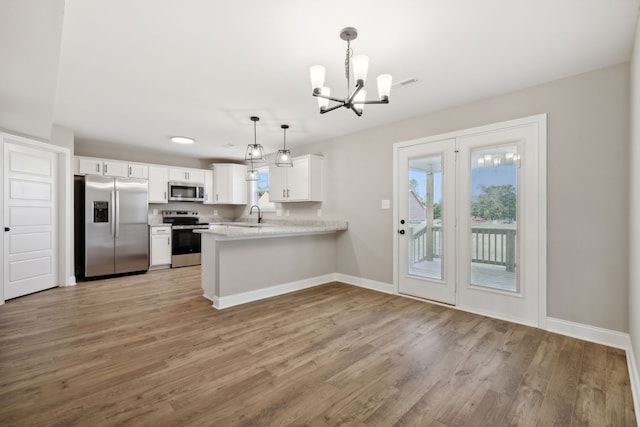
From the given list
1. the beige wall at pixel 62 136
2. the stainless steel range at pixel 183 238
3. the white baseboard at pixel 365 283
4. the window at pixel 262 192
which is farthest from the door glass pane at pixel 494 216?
the beige wall at pixel 62 136

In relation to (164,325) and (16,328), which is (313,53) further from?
(16,328)

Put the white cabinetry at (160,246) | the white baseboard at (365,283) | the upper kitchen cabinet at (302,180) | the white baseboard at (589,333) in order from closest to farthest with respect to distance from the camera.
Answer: the white baseboard at (589,333) < the white baseboard at (365,283) < the upper kitchen cabinet at (302,180) < the white cabinetry at (160,246)

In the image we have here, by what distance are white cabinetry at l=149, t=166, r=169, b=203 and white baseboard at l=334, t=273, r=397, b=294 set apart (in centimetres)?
386

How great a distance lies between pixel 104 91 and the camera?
3.04m

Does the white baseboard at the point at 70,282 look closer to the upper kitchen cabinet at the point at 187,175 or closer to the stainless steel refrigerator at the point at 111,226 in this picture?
the stainless steel refrigerator at the point at 111,226

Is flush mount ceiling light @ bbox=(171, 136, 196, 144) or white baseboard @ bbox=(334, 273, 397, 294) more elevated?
flush mount ceiling light @ bbox=(171, 136, 196, 144)

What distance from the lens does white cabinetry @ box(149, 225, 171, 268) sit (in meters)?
5.58

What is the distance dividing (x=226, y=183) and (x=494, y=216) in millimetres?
5321

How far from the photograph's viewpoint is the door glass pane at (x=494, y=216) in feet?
10.0

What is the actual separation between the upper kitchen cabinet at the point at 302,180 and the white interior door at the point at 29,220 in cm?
343

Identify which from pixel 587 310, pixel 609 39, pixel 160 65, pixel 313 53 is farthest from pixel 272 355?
pixel 609 39

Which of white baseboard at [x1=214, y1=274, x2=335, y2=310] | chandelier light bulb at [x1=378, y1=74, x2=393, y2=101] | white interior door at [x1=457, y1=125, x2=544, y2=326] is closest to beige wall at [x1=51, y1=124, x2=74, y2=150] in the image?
white baseboard at [x1=214, y1=274, x2=335, y2=310]

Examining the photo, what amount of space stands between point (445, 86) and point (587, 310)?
8.04 feet

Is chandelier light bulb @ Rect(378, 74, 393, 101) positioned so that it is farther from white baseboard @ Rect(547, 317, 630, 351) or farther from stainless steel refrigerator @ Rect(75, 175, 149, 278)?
stainless steel refrigerator @ Rect(75, 175, 149, 278)
